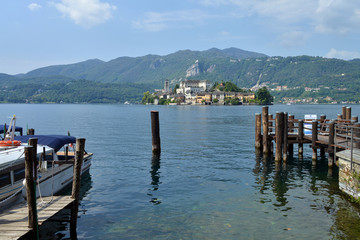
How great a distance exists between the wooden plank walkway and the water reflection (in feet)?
17.6

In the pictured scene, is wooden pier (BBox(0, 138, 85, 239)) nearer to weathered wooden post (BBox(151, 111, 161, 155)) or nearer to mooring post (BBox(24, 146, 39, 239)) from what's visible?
mooring post (BBox(24, 146, 39, 239))

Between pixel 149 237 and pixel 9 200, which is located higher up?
pixel 9 200

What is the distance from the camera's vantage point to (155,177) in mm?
21938

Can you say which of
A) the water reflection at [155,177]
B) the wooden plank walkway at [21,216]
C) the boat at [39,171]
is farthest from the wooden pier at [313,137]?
the wooden plank walkway at [21,216]

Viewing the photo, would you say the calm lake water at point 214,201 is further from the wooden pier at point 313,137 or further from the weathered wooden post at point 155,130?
the weathered wooden post at point 155,130

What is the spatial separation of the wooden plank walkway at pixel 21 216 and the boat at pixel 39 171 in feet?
2.01

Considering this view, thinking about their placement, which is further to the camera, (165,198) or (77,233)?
(165,198)

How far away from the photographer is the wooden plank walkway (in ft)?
32.3

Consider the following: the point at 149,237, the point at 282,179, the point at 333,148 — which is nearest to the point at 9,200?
the point at 149,237

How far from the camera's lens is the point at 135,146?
38.3 m

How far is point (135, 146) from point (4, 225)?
2794cm

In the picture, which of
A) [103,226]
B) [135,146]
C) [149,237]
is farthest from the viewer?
[135,146]

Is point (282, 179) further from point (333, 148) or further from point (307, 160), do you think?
point (307, 160)

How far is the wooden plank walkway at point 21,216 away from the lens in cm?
986
